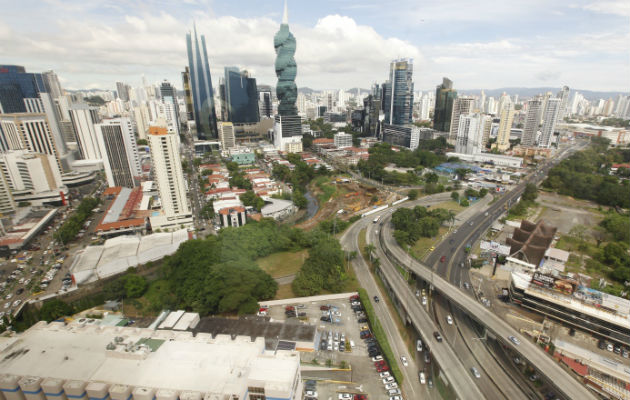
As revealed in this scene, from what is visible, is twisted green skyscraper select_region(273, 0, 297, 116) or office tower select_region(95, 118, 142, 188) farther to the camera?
twisted green skyscraper select_region(273, 0, 297, 116)

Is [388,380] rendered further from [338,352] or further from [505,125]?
[505,125]

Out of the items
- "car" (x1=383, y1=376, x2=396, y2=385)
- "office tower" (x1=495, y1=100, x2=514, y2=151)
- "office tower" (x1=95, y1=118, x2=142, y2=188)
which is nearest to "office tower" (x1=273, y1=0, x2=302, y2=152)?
"office tower" (x1=95, y1=118, x2=142, y2=188)

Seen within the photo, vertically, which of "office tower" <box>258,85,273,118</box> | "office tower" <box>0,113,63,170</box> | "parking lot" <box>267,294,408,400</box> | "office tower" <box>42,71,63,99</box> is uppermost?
"office tower" <box>42,71,63,99</box>

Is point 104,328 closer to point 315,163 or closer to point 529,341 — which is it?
point 529,341

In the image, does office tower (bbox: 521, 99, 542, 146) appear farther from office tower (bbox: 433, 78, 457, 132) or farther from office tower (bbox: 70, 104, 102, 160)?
office tower (bbox: 70, 104, 102, 160)

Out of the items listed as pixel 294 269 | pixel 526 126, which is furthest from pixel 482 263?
pixel 526 126

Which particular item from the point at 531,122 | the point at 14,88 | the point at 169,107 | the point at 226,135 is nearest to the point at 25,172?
the point at 14,88

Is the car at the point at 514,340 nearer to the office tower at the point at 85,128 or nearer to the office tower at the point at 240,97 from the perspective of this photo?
the office tower at the point at 85,128

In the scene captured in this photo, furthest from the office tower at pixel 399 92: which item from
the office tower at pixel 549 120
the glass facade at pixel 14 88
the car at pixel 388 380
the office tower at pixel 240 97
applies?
the glass facade at pixel 14 88

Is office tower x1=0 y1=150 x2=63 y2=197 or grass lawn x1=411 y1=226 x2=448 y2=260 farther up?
office tower x1=0 y1=150 x2=63 y2=197
